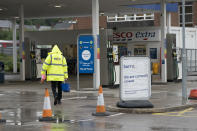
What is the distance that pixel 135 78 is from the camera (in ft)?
46.1

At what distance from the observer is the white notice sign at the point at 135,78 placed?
45.2 feet

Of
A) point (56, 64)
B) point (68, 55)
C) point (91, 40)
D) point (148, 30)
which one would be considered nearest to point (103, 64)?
point (91, 40)

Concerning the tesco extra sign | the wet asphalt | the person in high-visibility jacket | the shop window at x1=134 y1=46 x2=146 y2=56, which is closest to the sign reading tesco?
the tesco extra sign

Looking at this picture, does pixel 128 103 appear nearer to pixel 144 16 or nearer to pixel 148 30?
pixel 148 30

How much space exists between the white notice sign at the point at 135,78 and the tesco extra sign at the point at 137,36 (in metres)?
17.7

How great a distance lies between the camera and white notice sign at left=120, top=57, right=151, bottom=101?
1379 cm

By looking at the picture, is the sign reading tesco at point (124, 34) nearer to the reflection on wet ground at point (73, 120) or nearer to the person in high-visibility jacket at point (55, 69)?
the reflection on wet ground at point (73, 120)

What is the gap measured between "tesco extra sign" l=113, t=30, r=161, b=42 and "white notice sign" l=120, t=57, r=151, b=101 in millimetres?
17667

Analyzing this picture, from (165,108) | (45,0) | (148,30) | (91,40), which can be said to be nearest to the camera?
(165,108)

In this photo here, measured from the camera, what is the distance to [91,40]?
21.3 meters

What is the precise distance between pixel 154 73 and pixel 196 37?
1073 centimetres

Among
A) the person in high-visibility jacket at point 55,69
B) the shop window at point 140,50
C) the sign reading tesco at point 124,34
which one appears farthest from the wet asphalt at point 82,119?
the shop window at point 140,50

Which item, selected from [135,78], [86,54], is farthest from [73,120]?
[86,54]

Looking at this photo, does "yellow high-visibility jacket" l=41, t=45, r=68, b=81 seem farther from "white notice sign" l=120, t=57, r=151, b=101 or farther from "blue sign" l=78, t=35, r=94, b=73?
"blue sign" l=78, t=35, r=94, b=73
